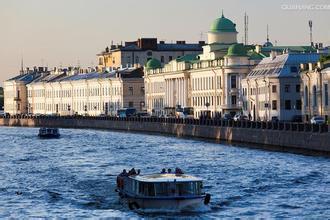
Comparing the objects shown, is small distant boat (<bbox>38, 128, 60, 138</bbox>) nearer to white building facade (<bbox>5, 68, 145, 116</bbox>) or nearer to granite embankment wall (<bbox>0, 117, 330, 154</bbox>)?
granite embankment wall (<bbox>0, 117, 330, 154</bbox>)

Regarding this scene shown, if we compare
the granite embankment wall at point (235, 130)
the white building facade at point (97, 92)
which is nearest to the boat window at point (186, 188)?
the granite embankment wall at point (235, 130)

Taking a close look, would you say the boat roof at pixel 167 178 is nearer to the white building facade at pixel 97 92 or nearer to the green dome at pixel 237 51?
the green dome at pixel 237 51

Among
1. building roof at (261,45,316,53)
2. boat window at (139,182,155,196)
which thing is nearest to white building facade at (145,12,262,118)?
building roof at (261,45,316,53)

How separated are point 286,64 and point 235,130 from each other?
19042mm

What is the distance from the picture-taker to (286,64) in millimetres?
109062

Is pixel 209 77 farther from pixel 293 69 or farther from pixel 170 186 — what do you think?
pixel 170 186

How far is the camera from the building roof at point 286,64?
109 meters

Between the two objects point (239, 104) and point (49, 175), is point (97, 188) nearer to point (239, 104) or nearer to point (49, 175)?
point (49, 175)

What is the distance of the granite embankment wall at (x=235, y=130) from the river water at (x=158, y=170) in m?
1.44

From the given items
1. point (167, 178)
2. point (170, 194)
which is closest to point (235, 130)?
point (167, 178)

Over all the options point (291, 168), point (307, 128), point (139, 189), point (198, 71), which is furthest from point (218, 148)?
point (198, 71)

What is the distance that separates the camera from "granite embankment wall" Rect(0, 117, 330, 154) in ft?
237

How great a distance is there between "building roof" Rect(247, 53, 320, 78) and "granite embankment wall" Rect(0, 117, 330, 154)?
26.1ft

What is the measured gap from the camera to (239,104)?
13000 cm
